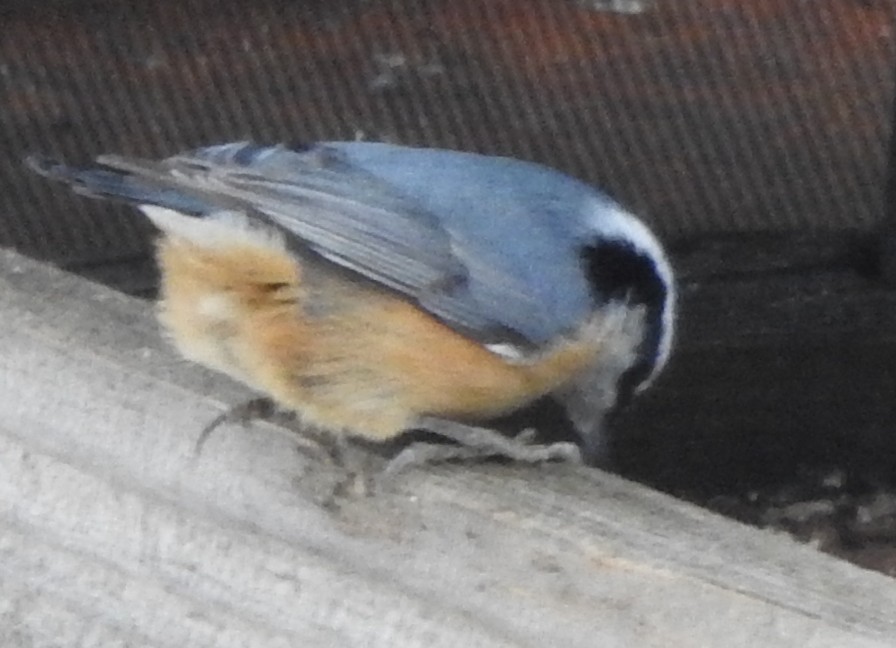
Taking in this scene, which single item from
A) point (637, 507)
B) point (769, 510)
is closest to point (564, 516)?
point (637, 507)

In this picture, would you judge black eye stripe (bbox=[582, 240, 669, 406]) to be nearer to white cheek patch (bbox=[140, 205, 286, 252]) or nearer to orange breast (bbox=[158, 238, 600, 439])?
orange breast (bbox=[158, 238, 600, 439])

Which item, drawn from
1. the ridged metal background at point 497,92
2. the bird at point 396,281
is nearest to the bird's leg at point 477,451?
the bird at point 396,281

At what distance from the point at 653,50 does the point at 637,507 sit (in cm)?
75

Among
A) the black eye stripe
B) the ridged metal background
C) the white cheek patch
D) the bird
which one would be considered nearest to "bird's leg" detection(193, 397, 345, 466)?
the bird

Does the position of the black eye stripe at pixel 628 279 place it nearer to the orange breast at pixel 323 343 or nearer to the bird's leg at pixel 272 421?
the orange breast at pixel 323 343

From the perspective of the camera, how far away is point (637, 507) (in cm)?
99

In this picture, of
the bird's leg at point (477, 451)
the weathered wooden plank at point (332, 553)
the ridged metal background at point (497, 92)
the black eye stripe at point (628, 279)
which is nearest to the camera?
the weathered wooden plank at point (332, 553)

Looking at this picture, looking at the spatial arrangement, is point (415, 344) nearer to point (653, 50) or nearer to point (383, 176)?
point (383, 176)

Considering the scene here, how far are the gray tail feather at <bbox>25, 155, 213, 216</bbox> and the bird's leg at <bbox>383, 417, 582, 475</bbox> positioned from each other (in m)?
0.22

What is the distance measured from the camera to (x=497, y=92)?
1.62 m

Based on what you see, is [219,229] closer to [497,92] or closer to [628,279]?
[628,279]

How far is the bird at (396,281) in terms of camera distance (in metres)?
1.11

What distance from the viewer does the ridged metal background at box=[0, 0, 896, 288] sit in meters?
1.54

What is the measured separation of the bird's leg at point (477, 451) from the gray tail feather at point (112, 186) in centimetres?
22
